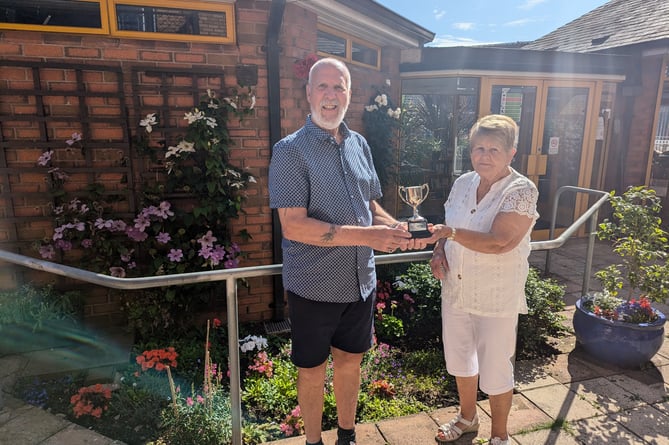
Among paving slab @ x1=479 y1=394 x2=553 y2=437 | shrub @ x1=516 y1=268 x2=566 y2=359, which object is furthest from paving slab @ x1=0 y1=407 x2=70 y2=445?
shrub @ x1=516 y1=268 x2=566 y2=359

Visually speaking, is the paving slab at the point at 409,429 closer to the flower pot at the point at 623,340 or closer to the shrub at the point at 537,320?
the shrub at the point at 537,320

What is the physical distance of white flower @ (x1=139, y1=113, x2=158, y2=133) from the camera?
325 cm

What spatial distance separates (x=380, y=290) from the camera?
3967mm

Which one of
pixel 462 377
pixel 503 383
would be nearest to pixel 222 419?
pixel 462 377

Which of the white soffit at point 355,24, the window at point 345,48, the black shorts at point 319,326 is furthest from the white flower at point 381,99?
the black shorts at point 319,326

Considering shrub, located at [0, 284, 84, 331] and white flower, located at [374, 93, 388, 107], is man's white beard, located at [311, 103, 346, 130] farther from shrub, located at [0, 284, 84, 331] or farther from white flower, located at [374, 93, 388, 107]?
white flower, located at [374, 93, 388, 107]

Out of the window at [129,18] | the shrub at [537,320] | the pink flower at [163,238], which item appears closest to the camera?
the window at [129,18]

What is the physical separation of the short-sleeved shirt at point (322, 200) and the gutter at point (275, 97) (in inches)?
73.1

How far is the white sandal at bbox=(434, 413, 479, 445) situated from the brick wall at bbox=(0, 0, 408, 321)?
6.93 ft

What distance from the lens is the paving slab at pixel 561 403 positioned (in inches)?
99.5

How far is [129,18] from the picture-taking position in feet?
10.8

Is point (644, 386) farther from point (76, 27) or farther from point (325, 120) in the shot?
point (76, 27)

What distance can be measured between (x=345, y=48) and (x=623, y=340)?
3.78 meters

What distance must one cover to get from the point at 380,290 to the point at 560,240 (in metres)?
1.84
